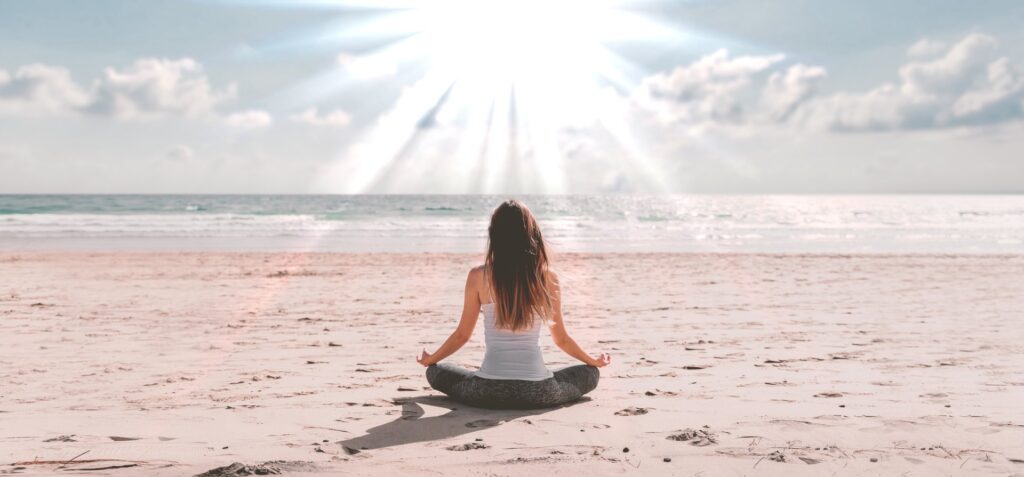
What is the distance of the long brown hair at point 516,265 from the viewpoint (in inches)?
179

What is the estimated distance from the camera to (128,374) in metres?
6.00

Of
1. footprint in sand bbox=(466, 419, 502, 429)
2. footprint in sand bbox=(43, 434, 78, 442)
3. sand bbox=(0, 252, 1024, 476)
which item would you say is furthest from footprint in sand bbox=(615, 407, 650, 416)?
footprint in sand bbox=(43, 434, 78, 442)

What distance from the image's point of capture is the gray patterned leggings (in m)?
4.66

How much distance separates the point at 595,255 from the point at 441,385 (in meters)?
15.7

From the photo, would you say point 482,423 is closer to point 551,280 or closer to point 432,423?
point 432,423

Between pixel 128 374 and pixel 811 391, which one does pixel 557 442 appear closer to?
pixel 811 391

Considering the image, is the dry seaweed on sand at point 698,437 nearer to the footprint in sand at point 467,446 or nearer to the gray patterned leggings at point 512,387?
the gray patterned leggings at point 512,387

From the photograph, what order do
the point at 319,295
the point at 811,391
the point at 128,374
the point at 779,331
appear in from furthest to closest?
the point at 319,295 < the point at 779,331 < the point at 128,374 < the point at 811,391

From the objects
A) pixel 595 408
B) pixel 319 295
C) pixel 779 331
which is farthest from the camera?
pixel 319 295

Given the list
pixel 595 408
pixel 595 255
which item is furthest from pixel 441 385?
pixel 595 255

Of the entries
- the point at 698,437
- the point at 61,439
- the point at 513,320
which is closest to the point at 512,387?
the point at 513,320

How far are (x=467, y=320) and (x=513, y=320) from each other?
0.42 meters

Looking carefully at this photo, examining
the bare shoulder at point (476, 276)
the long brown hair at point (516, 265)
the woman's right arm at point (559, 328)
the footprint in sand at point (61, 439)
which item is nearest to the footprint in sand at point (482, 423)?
the long brown hair at point (516, 265)

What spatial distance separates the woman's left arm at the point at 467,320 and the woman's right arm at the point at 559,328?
18.7 inches
